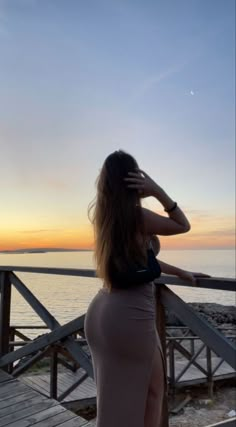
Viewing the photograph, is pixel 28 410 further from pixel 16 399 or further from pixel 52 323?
pixel 52 323

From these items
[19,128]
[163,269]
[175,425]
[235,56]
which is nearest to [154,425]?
[163,269]

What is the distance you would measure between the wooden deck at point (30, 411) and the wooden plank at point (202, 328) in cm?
110

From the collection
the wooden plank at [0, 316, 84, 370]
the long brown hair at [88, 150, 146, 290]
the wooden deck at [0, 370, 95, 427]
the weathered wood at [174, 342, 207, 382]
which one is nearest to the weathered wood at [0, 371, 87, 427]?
the wooden deck at [0, 370, 95, 427]

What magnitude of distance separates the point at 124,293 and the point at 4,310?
2.42 meters

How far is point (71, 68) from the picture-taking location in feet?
20.7

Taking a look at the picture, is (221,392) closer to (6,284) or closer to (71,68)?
(6,284)

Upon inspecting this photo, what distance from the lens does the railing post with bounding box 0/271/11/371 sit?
3.41m

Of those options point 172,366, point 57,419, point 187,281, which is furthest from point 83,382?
point 187,281

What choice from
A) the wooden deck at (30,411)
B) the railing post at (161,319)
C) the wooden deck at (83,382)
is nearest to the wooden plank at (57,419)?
the wooden deck at (30,411)

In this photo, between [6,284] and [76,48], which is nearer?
[6,284]

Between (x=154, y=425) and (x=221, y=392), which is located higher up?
(x=154, y=425)

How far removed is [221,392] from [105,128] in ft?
19.0

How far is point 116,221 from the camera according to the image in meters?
1.45

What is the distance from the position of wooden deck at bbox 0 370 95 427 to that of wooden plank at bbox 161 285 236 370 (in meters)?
1.10
